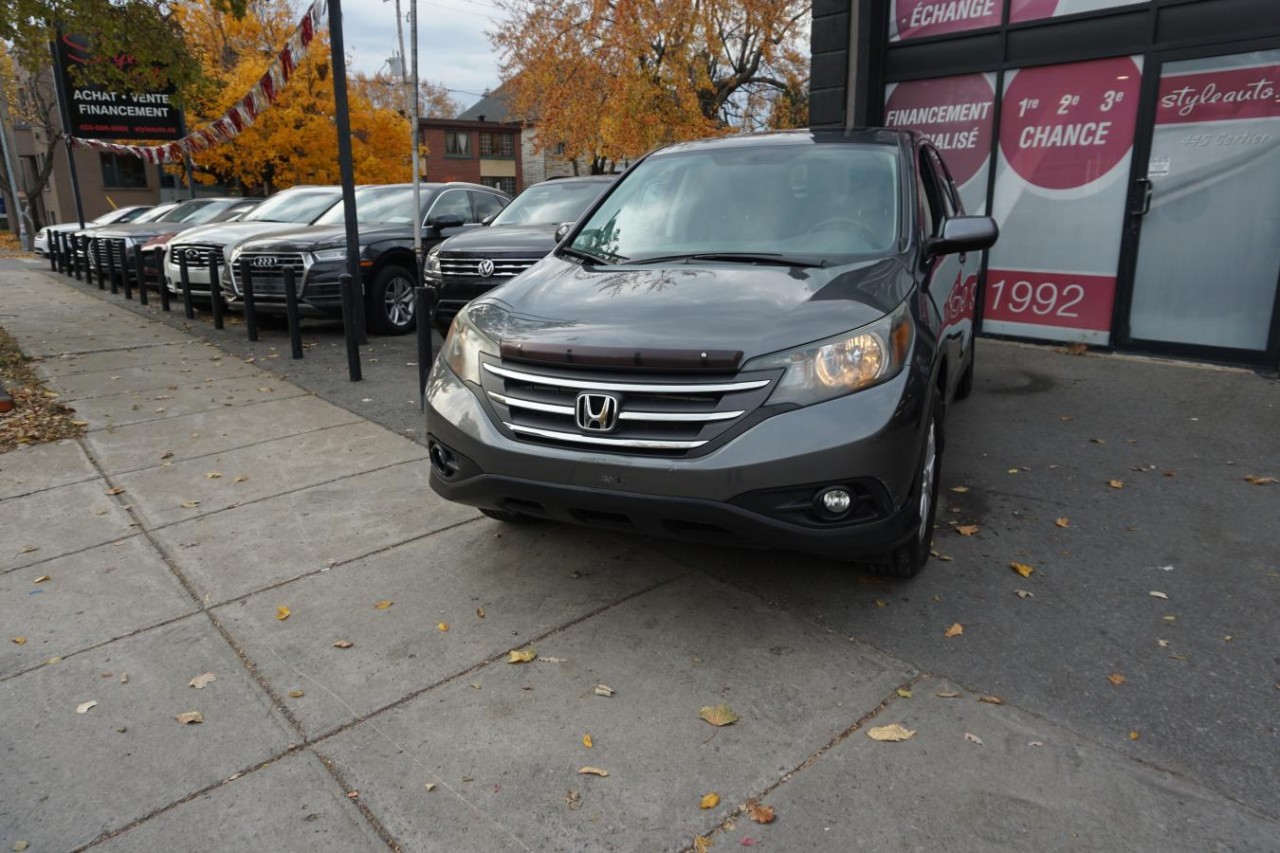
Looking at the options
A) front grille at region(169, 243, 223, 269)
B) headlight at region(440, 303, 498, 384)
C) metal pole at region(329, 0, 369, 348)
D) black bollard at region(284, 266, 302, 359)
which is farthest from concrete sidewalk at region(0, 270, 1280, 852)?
front grille at region(169, 243, 223, 269)

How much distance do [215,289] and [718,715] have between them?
376 inches

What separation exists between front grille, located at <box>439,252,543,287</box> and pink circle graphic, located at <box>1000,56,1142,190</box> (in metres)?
4.65

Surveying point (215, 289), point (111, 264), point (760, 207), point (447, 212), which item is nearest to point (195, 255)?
point (215, 289)

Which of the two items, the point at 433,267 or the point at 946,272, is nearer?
the point at 946,272

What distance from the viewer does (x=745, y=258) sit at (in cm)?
372

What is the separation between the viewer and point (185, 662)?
3164 mm

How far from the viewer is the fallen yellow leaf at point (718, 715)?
8.96 feet

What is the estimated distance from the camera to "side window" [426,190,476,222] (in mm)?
10488

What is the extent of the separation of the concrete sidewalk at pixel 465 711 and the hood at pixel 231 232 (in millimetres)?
6845

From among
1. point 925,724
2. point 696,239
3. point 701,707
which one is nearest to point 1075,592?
point 925,724

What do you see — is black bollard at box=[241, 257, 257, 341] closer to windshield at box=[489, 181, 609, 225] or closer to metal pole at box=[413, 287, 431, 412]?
windshield at box=[489, 181, 609, 225]

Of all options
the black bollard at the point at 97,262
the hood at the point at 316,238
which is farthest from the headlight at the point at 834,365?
the black bollard at the point at 97,262

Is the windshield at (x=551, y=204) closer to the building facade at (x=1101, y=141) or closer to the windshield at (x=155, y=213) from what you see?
the building facade at (x=1101, y=141)

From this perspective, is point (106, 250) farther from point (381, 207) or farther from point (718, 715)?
point (718, 715)
